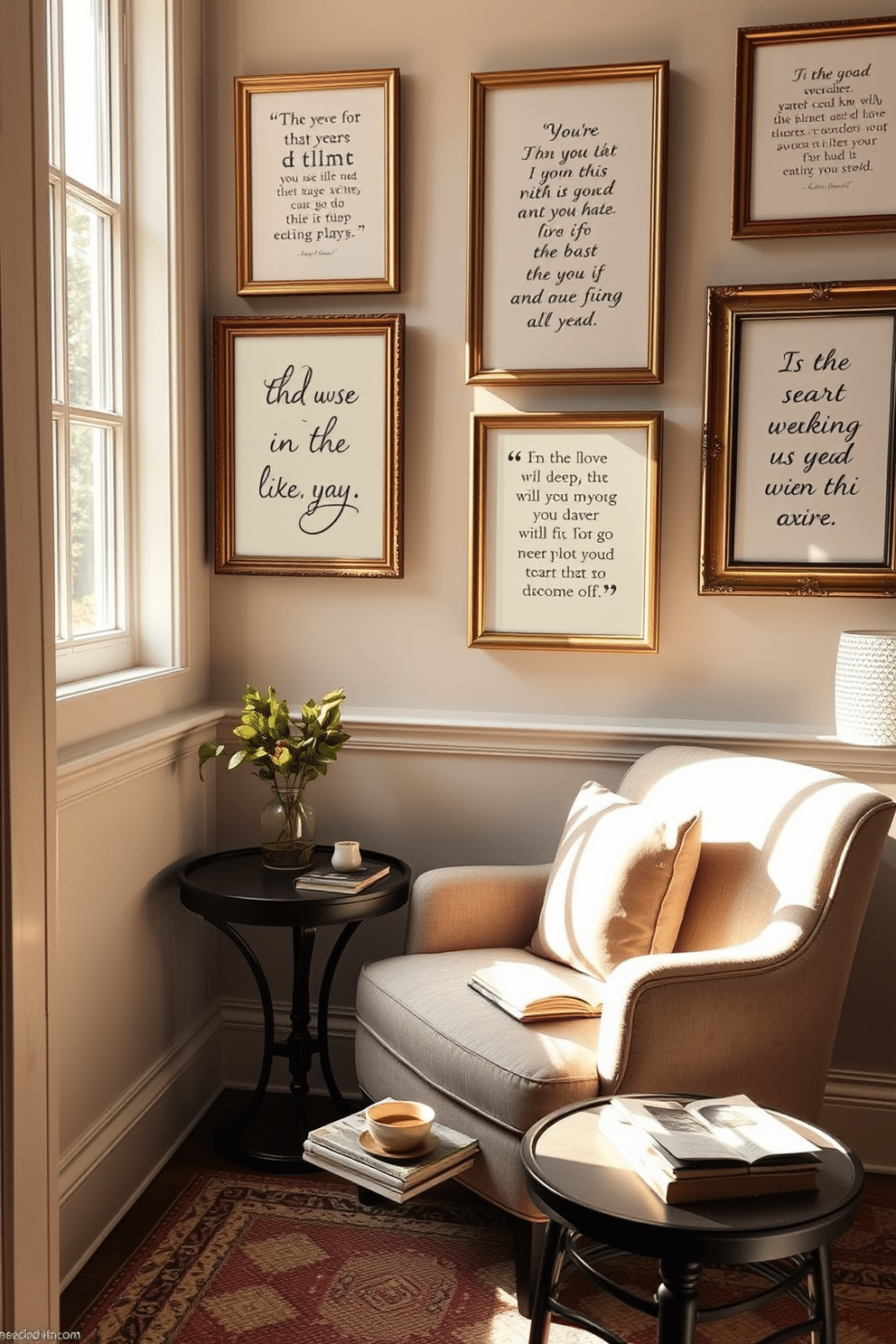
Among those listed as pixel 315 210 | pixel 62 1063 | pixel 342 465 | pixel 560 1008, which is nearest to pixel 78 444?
pixel 342 465

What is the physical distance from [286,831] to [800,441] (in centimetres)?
143

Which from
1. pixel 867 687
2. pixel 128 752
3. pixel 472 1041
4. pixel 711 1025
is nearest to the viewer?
pixel 711 1025

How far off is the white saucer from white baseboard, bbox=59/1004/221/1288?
1.74 ft

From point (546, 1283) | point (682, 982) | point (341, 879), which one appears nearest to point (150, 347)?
point (341, 879)

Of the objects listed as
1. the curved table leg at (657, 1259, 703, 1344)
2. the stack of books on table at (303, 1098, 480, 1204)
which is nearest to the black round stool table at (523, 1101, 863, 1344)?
the curved table leg at (657, 1259, 703, 1344)

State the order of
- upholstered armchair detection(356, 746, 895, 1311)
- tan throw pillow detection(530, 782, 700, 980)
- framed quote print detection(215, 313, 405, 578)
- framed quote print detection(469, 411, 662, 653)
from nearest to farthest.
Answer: upholstered armchair detection(356, 746, 895, 1311) → tan throw pillow detection(530, 782, 700, 980) → framed quote print detection(469, 411, 662, 653) → framed quote print detection(215, 313, 405, 578)

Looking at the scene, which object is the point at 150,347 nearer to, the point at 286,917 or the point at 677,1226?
the point at 286,917

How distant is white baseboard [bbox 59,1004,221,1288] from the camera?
224cm

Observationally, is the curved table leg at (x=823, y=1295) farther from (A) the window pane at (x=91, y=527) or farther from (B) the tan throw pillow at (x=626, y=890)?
(A) the window pane at (x=91, y=527)

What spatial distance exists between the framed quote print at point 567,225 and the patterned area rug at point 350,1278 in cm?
183

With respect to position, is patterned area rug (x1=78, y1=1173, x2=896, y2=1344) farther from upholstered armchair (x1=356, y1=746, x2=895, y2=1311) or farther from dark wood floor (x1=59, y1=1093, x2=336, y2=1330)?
upholstered armchair (x1=356, y1=746, x2=895, y2=1311)

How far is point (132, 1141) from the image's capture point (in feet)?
8.27

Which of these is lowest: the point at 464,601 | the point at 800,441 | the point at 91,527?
the point at 464,601

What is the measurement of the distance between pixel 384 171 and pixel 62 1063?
2.05m
